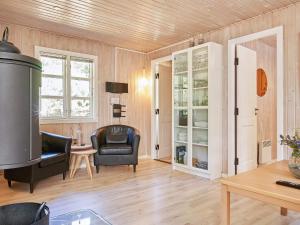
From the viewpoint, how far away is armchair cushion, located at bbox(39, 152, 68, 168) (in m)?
3.30

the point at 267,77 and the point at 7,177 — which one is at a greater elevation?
the point at 267,77

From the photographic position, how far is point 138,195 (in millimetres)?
3080

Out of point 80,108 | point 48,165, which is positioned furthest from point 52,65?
point 48,165

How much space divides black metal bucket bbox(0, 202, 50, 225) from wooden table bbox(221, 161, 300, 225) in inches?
51.3

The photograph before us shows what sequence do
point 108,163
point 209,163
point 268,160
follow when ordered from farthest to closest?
point 268,160 < point 108,163 < point 209,163

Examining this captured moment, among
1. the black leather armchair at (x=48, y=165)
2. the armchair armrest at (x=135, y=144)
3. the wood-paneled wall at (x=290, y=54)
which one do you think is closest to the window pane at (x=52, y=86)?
the black leather armchair at (x=48, y=165)

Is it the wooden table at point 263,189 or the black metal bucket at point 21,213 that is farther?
the black metal bucket at point 21,213

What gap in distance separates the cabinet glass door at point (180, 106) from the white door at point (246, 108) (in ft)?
3.08

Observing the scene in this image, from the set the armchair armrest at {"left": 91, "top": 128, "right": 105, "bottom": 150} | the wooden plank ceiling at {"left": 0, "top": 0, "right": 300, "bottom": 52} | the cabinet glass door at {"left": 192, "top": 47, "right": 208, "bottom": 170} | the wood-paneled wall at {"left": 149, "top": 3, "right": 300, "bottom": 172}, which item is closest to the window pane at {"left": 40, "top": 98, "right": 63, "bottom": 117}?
the armchair armrest at {"left": 91, "top": 128, "right": 105, "bottom": 150}

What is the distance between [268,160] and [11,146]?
15.8ft

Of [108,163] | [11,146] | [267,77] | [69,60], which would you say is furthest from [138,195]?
[267,77]

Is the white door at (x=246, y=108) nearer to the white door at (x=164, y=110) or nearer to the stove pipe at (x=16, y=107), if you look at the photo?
the white door at (x=164, y=110)

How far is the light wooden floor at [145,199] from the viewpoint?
7.90 feet

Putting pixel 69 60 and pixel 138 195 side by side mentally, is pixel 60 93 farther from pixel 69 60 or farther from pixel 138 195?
pixel 138 195
